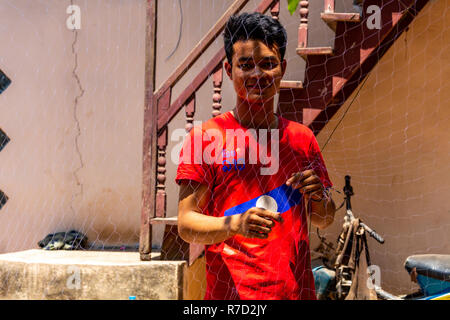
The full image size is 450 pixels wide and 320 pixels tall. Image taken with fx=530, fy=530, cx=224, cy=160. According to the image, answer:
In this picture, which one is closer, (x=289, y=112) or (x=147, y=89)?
(x=289, y=112)

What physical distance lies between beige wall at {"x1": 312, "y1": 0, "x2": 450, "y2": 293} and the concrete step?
1302 millimetres

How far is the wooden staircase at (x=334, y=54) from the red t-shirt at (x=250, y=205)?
1.43 metres

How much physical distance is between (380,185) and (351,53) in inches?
56.6

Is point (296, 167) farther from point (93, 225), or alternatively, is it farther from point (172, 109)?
point (93, 225)

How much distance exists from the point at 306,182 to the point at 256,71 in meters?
0.40

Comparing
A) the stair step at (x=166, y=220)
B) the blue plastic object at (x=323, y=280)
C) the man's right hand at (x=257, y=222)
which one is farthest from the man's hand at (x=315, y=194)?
the blue plastic object at (x=323, y=280)

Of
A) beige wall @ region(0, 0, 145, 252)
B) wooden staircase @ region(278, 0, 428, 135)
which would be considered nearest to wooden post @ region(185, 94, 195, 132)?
wooden staircase @ region(278, 0, 428, 135)

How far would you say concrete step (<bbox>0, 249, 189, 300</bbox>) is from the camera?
11.2 feet

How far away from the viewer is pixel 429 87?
13.4 feet

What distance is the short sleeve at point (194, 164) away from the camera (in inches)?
65.2

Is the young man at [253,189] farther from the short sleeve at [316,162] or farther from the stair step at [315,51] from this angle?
the stair step at [315,51]

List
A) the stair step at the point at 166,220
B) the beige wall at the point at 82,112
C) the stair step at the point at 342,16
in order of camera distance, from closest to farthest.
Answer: the stair step at the point at 342,16 → the stair step at the point at 166,220 → the beige wall at the point at 82,112

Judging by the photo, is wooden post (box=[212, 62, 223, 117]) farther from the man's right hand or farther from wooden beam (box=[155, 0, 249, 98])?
the man's right hand

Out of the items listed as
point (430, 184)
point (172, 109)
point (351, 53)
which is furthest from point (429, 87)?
point (172, 109)
